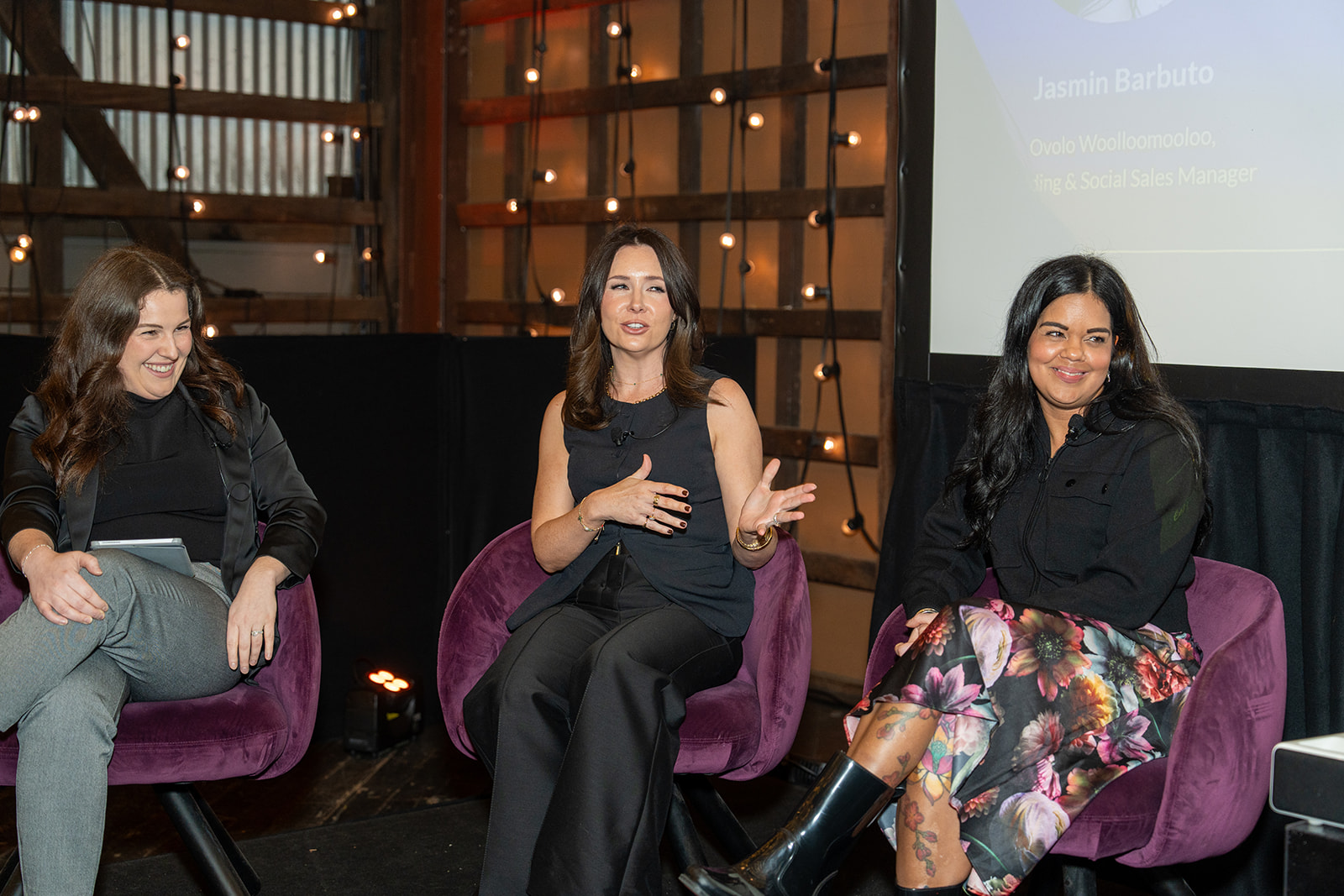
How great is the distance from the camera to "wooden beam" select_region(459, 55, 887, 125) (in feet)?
13.0

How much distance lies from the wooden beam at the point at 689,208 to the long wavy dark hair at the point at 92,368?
230cm

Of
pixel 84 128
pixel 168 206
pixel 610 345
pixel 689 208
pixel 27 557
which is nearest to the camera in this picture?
pixel 27 557

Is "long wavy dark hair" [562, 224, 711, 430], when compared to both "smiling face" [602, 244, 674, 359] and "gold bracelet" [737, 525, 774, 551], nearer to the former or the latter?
"smiling face" [602, 244, 674, 359]

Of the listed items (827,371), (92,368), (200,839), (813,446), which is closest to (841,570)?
(813,446)

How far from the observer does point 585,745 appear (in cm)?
201

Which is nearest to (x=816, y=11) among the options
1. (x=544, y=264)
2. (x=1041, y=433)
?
(x=544, y=264)

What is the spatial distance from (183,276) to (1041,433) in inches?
63.6

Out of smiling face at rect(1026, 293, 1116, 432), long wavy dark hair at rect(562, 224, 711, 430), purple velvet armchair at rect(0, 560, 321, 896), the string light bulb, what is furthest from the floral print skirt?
the string light bulb

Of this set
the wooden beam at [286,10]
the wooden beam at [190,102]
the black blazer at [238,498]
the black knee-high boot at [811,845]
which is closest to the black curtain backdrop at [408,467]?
the black blazer at [238,498]

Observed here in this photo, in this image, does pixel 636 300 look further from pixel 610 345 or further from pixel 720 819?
pixel 720 819

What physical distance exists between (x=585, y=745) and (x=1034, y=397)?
1030 mm

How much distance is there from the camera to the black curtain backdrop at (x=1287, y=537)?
90.4 inches

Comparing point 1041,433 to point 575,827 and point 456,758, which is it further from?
point 456,758

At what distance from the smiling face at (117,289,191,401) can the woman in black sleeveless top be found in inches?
27.9
